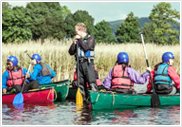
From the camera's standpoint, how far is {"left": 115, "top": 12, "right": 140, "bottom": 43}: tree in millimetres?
60125

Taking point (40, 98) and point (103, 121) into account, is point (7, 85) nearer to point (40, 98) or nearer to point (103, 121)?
point (40, 98)

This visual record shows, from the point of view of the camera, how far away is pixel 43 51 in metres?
16.7

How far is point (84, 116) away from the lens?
8.78 meters

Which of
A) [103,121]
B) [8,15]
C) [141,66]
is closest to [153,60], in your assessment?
[141,66]

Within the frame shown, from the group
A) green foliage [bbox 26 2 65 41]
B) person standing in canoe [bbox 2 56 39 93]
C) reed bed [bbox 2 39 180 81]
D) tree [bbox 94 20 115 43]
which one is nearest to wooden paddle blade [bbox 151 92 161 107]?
person standing in canoe [bbox 2 56 39 93]

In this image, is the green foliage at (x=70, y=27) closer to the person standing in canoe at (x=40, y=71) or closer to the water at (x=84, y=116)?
the person standing in canoe at (x=40, y=71)

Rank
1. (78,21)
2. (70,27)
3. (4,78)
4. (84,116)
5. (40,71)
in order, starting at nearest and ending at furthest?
(84,116), (4,78), (40,71), (70,27), (78,21)

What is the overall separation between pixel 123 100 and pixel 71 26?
53885mm

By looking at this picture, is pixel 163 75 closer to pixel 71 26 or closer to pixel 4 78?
pixel 4 78

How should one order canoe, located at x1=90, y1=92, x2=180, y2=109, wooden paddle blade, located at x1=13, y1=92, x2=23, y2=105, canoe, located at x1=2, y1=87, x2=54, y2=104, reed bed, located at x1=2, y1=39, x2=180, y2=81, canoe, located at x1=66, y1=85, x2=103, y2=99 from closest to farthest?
canoe, located at x1=90, y1=92, x2=180, y2=109 < wooden paddle blade, located at x1=13, y1=92, x2=23, y2=105 < canoe, located at x1=2, y1=87, x2=54, y2=104 < canoe, located at x1=66, y1=85, x2=103, y2=99 < reed bed, located at x1=2, y1=39, x2=180, y2=81

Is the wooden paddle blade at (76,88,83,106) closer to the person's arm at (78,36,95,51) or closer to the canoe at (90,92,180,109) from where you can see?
the canoe at (90,92,180,109)

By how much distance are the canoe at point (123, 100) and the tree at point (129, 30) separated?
1959 inches

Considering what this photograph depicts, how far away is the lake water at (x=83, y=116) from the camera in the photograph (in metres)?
8.11

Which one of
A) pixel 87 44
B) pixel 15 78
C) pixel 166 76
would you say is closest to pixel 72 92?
pixel 15 78
